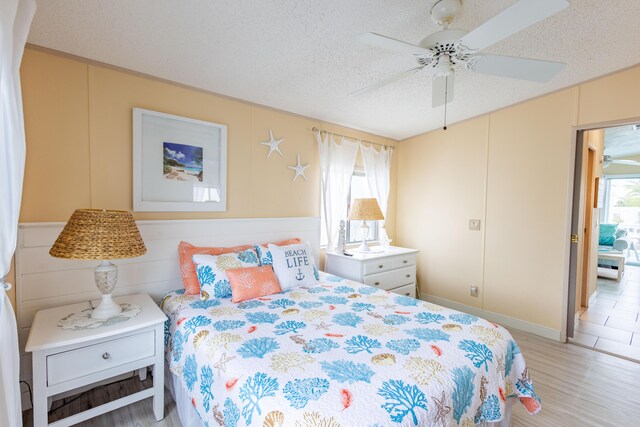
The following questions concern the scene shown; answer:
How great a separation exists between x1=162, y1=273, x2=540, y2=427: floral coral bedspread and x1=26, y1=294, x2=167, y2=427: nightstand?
0.49 ft

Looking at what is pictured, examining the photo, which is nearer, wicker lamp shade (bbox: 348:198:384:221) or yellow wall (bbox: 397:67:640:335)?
yellow wall (bbox: 397:67:640:335)

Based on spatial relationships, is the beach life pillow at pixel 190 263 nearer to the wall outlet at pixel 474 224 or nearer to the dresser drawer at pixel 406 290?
the dresser drawer at pixel 406 290

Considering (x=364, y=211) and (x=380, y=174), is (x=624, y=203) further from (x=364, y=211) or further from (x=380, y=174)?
(x=364, y=211)

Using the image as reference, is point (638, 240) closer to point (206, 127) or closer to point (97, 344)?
point (206, 127)

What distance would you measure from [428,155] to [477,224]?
43.6 inches

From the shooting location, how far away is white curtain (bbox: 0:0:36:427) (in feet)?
3.85

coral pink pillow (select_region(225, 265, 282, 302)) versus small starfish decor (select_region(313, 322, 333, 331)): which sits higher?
coral pink pillow (select_region(225, 265, 282, 302))

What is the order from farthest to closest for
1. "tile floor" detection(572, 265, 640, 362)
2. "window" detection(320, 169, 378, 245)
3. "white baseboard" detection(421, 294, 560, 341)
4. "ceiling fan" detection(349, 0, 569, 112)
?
"window" detection(320, 169, 378, 245), "white baseboard" detection(421, 294, 560, 341), "tile floor" detection(572, 265, 640, 362), "ceiling fan" detection(349, 0, 569, 112)

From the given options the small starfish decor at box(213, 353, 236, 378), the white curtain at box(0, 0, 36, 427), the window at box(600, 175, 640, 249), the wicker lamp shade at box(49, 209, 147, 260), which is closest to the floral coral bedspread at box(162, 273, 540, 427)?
the small starfish decor at box(213, 353, 236, 378)

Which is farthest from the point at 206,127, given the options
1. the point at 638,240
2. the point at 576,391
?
the point at 638,240

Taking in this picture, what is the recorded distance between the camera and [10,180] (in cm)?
122

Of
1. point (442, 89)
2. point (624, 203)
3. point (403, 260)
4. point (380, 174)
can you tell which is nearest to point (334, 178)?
point (380, 174)

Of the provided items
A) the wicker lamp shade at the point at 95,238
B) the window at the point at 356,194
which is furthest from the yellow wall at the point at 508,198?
the wicker lamp shade at the point at 95,238

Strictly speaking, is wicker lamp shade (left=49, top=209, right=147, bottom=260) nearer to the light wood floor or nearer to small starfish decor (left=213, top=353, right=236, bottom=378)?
small starfish decor (left=213, top=353, right=236, bottom=378)
